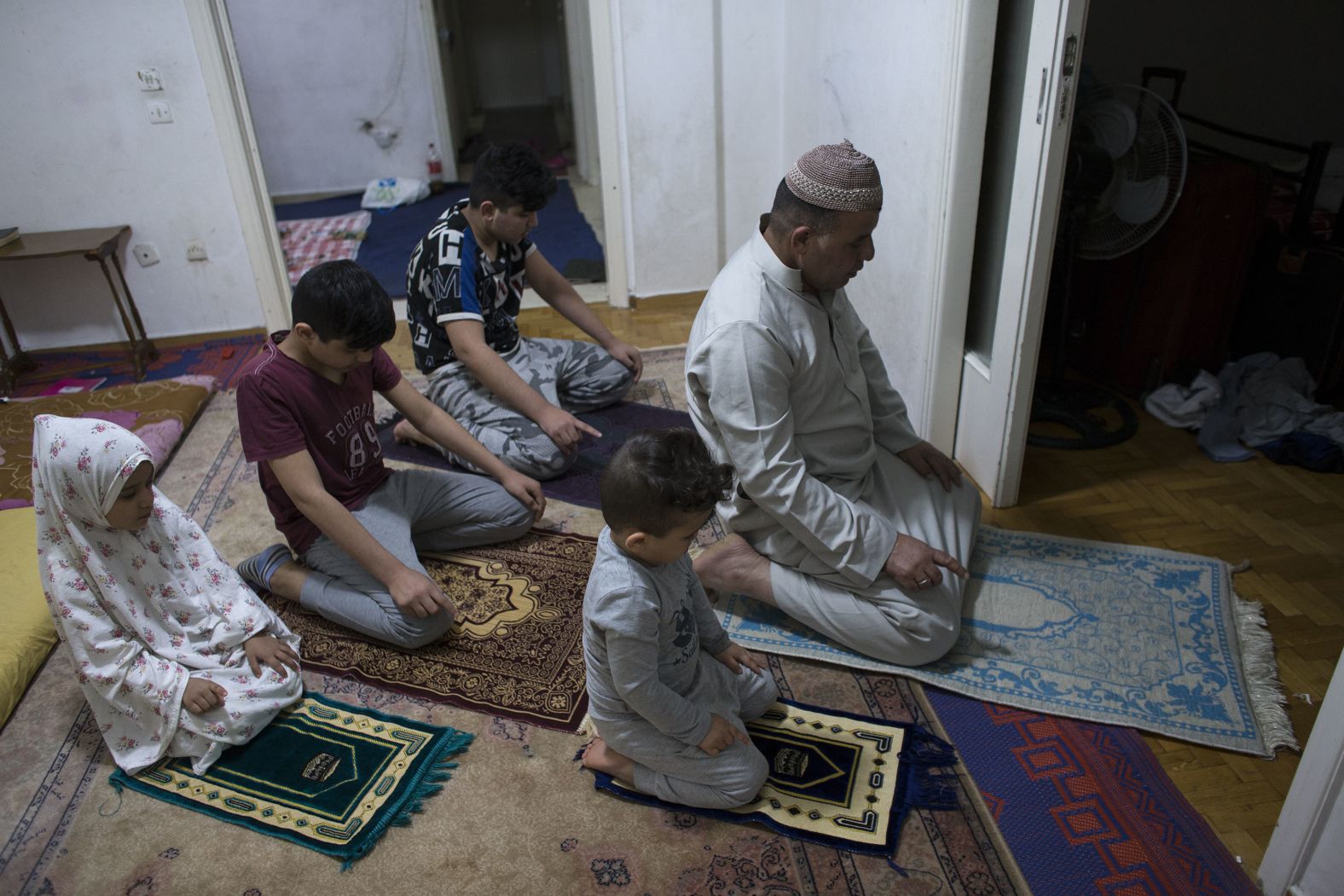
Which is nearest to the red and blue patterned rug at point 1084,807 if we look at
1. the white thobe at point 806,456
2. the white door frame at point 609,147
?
the white thobe at point 806,456

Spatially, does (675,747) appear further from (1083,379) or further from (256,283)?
(256,283)

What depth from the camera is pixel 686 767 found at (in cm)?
157

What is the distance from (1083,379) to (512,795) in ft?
8.52

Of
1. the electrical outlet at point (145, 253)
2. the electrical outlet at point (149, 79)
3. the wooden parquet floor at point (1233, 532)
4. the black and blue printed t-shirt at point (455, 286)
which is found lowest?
→ the wooden parquet floor at point (1233, 532)

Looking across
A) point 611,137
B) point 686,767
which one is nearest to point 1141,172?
point 611,137

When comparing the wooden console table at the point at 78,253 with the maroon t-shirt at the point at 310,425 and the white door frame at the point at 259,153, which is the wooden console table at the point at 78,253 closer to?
the white door frame at the point at 259,153

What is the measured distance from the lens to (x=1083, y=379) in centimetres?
329

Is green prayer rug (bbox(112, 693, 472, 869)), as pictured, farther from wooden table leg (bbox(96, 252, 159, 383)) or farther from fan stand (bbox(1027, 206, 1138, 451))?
wooden table leg (bbox(96, 252, 159, 383))

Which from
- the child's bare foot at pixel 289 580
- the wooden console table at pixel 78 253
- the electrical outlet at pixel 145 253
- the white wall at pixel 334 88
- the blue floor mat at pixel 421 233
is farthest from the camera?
the white wall at pixel 334 88

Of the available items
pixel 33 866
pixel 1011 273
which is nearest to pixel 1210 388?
pixel 1011 273

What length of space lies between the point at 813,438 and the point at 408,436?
4.77 feet

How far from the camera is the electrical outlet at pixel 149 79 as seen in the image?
3545 mm

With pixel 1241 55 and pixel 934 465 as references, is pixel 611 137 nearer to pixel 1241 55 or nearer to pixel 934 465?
pixel 934 465

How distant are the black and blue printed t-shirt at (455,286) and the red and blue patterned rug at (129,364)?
4.07 feet
